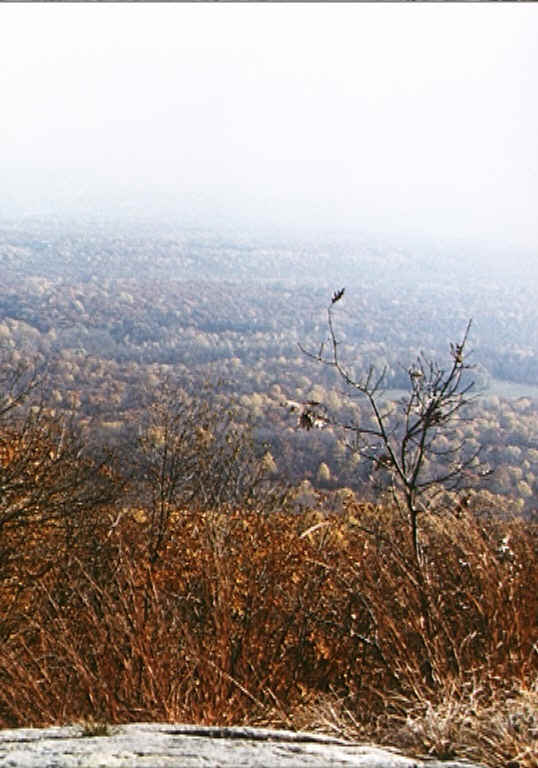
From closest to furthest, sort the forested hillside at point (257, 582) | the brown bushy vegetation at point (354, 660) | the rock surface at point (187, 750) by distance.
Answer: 1. the rock surface at point (187, 750)
2. the brown bushy vegetation at point (354, 660)
3. the forested hillside at point (257, 582)

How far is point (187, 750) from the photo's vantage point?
1.94 meters

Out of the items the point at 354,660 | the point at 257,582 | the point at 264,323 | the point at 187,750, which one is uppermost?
the point at 187,750

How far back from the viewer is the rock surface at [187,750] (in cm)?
183

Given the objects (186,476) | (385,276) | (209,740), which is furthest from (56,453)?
(385,276)

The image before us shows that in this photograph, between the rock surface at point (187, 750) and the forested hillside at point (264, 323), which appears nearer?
the rock surface at point (187, 750)

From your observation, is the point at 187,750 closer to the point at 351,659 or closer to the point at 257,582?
the point at 257,582

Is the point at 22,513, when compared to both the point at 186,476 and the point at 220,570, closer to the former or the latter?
the point at 186,476

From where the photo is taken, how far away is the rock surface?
6.00ft

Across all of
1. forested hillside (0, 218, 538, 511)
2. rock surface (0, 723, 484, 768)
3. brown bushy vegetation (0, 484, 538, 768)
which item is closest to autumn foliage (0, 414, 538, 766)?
brown bushy vegetation (0, 484, 538, 768)

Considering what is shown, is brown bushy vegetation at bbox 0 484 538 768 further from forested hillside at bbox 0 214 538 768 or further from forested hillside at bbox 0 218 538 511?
forested hillside at bbox 0 218 538 511

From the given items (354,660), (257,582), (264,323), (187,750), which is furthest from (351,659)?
(264,323)

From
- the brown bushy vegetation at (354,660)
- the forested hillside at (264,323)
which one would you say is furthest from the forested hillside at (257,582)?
the forested hillside at (264,323)

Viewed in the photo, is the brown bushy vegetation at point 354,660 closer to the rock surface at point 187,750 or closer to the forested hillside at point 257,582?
the forested hillside at point 257,582

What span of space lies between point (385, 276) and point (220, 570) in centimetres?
16078
